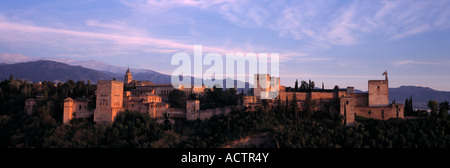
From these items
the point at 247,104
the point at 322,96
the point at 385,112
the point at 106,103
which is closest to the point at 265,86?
the point at 247,104

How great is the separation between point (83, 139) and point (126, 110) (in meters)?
4.72

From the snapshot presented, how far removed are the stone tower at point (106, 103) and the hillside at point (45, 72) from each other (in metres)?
150

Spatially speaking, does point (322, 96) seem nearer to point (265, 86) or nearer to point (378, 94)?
point (378, 94)

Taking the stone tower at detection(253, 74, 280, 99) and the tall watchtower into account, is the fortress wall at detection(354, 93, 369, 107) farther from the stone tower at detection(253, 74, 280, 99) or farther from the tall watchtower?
the stone tower at detection(253, 74, 280, 99)

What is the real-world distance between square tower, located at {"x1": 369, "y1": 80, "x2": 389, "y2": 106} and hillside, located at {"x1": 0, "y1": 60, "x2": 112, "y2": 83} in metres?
163

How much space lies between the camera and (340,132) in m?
29.8

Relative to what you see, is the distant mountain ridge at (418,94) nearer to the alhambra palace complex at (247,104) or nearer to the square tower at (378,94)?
the square tower at (378,94)

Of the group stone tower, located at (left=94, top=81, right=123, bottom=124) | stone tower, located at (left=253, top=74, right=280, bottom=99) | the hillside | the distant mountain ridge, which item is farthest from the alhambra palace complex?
the hillside

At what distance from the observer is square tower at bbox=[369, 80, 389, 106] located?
33.3 meters

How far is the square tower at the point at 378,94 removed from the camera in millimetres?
33281

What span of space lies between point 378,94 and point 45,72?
176902mm

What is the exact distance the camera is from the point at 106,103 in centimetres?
3341

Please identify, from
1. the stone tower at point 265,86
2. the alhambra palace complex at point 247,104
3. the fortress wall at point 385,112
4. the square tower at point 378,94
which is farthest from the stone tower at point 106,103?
the square tower at point 378,94

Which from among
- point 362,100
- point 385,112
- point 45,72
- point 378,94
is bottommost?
point 385,112
